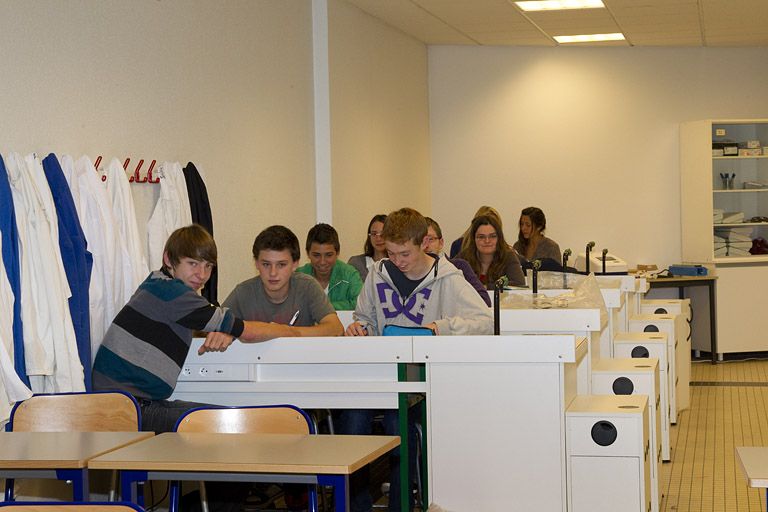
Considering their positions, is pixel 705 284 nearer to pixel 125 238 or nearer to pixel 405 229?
pixel 405 229

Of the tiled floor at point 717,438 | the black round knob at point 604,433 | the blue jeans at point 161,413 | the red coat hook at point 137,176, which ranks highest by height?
the red coat hook at point 137,176

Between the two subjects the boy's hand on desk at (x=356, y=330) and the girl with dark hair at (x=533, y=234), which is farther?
the girl with dark hair at (x=533, y=234)

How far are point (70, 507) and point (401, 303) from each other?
98.3 inches

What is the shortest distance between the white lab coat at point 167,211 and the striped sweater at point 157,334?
3.52 ft

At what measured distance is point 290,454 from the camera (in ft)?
9.57

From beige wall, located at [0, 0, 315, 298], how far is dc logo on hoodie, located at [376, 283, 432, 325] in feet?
4.96

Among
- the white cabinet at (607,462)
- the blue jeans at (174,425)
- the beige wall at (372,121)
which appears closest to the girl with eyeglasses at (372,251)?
the beige wall at (372,121)

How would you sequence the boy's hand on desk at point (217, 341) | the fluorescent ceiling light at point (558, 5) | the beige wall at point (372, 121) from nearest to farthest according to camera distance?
the boy's hand on desk at point (217, 341)
the beige wall at point (372, 121)
the fluorescent ceiling light at point (558, 5)

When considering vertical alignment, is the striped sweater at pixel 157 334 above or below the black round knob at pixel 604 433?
above

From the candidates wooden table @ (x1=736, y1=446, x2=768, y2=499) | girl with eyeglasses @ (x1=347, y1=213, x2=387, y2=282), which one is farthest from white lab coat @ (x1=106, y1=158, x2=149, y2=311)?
wooden table @ (x1=736, y1=446, x2=768, y2=499)

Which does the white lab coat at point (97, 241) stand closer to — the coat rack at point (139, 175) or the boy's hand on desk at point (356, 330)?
the coat rack at point (139, 175)

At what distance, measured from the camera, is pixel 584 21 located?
9195 mm

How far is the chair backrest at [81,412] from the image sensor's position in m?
3.76

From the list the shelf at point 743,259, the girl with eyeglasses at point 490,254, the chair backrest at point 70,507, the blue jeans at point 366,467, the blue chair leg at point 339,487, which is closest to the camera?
the chair backrest at point 70,507
